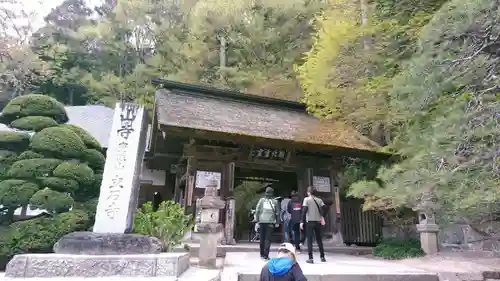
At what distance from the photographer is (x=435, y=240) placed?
8.41 m

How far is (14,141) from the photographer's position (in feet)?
27.3

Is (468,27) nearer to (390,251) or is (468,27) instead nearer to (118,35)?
(390,251)

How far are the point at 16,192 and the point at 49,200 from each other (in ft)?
2.49

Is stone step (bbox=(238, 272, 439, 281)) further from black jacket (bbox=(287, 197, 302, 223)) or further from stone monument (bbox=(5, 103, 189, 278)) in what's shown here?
black jacket (bbox=(287, 197, 302, 223))

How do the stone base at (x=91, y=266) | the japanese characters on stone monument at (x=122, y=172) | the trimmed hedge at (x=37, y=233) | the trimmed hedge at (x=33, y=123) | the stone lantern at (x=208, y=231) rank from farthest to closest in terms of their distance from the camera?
the trimmed hedge at (x=33, y=123) → the trimmed hedge at (x=37, y=233) → the stone lantern at (x=208, y=231) → the japanese characters on stone monument at (x=122, y=172) → the stone base at (x=91, y=266)

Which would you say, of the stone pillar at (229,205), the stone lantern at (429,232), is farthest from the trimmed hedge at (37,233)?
the stone lantern at (429,232)

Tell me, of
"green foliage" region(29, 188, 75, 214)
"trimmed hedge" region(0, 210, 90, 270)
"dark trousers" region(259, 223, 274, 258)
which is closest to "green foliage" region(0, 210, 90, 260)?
"trimmed hedge" region(0, 210, 90, 270)

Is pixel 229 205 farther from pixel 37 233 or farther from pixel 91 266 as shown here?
pixel 91 266

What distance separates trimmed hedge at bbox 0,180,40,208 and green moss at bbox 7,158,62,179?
6.9 inches

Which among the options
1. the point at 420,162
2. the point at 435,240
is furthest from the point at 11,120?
the point at 435,240

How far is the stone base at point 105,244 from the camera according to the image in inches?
190

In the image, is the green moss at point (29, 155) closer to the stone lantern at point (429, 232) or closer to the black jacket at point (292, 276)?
the black jacket at point (292, 276)

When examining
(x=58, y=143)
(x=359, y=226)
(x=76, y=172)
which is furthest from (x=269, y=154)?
(x=58, y=143)

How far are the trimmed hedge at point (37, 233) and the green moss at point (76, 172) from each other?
2.43ft
